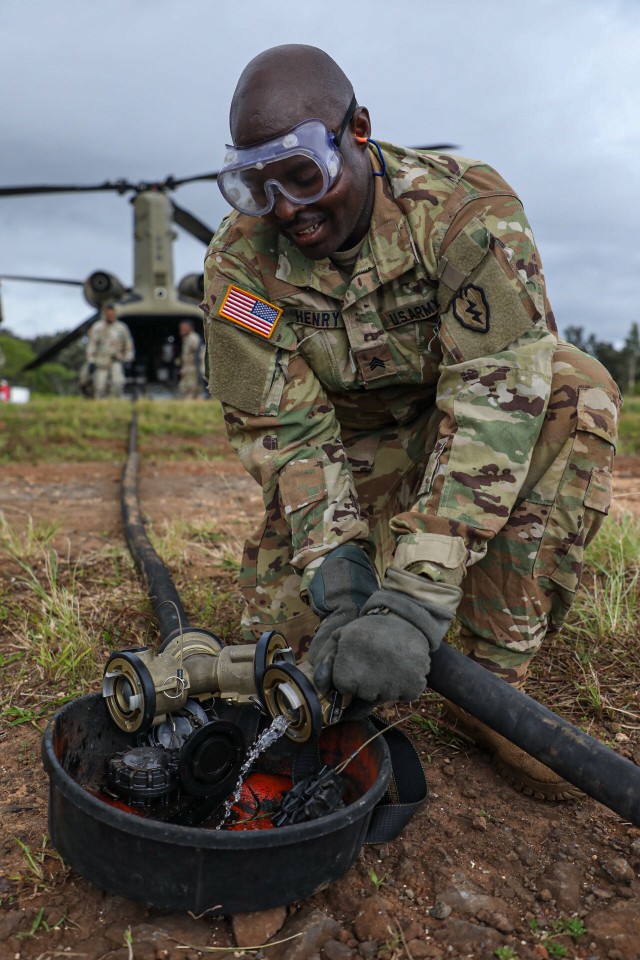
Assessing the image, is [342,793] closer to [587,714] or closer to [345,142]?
[587,714]

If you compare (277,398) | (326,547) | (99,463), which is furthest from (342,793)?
(99,463)

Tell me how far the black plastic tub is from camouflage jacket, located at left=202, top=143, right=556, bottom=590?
2.00 feet

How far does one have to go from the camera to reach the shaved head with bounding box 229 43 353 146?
2000 mm

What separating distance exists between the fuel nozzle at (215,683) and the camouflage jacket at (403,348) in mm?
322

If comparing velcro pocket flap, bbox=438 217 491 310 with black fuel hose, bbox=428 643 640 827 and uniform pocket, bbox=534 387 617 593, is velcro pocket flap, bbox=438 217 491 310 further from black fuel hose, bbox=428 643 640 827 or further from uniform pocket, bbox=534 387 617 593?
black fuel hose, bbox=428 643 640 827

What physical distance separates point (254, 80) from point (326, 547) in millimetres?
1154

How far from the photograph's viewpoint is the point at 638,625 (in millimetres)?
2703

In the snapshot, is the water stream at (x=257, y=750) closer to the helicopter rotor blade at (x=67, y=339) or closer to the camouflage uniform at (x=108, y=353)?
the camouflage uniform at (x=108, y=353)

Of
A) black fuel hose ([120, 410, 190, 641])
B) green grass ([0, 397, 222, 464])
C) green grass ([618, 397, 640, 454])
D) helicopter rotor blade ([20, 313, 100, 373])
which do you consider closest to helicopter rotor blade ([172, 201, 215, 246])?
helicopter rotor blade ([20, 313, 100, 373])

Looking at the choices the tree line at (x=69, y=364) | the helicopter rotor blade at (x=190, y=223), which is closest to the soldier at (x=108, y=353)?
the helicopter rotor blade at (x=190, y=223)

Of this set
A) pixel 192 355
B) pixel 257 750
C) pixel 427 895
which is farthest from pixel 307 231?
pixel 192 355

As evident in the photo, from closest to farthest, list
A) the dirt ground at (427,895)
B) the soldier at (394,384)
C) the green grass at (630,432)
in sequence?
1. the dirt ground at (427,895)
2. the soldier at (394,384)
3. the green grass at (630,432)

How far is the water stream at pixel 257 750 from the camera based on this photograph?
1.69m

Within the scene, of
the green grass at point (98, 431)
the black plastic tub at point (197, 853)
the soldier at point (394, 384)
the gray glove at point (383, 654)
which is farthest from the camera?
the green grass at point (98, 431)
